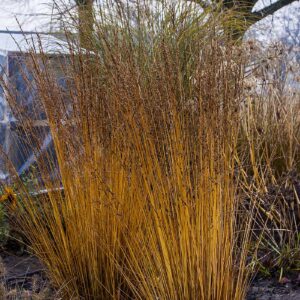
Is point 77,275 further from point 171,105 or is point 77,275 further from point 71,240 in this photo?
point 171,105

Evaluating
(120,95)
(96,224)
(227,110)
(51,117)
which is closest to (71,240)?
(96,224)

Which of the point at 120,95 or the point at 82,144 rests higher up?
the point at 120,95

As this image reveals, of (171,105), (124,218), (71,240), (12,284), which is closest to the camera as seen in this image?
(171,105)

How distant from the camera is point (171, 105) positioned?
2.42 metres

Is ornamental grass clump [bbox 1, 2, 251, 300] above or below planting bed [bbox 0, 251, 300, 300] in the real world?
above

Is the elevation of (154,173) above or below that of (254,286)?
above

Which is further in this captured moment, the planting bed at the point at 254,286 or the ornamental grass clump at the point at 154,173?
the planting bed at the point at 254,286

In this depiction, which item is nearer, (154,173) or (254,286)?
(154,173)

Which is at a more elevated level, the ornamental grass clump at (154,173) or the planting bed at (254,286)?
the ornamental grass clump at (154,173)

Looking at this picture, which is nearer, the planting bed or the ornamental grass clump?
the ornamental grass clump

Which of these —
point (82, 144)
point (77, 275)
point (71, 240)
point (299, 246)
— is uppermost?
point (82, 144)

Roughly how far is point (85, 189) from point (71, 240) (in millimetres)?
286

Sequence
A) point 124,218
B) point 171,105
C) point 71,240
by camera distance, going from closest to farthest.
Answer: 1. point 171,105
2. point 124,218
3. point 71,240

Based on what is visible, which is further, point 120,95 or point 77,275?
point 77,275
